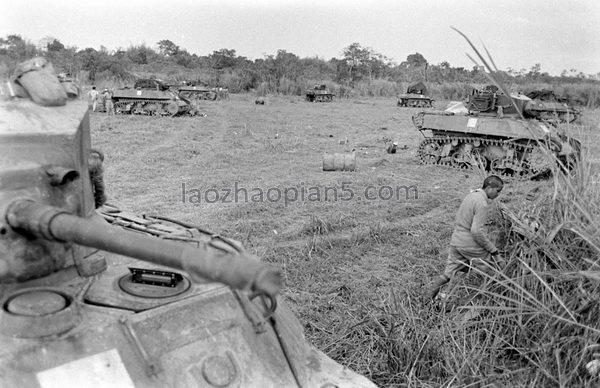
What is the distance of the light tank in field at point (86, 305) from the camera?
9.68 feet

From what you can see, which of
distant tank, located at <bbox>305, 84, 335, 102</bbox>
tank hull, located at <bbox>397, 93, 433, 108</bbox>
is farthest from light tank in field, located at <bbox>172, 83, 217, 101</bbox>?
tank hull, located at <bbox>397, 93, 433, 108</bbox>

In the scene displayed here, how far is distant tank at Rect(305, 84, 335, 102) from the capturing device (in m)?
44.8

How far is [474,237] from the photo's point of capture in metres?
6.48

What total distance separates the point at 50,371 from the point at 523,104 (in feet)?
55.5

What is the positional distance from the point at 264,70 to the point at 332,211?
46488 mm

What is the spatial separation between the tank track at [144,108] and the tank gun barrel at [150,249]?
89.8 feet

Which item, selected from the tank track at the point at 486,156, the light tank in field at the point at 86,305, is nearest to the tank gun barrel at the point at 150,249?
the light tank in field at the point at 86,305

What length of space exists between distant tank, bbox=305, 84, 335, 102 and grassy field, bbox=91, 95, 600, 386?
68.6 ft

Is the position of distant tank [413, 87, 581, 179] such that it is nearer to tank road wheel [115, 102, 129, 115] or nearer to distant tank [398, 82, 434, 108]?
tank road wheel [115, 102, 129, 115]

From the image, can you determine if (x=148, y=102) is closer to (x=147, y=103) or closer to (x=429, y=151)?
(x=147, y=103)

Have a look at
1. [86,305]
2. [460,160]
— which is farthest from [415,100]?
[86,305]

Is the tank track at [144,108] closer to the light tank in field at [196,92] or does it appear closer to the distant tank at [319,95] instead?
the light tank in field at [196,92]

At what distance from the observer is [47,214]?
112 inches

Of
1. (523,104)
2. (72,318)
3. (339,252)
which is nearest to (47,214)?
(72,318)
